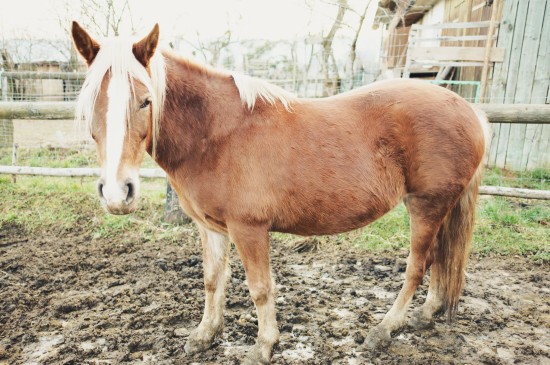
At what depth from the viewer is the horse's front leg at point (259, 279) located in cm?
209

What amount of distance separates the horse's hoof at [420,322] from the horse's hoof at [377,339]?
32 cm

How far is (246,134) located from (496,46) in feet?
22.1

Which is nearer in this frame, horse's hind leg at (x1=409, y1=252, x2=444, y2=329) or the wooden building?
horse's hind leg at (x1=409, y1=252, x2=444, y2=329)

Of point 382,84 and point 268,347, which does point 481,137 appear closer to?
point 382,84

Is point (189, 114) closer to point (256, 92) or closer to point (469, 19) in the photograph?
point (256, 92)

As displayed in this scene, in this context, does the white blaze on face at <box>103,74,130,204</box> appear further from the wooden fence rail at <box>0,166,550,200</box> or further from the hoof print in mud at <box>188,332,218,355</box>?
the wooden fence rail at <box>0,166,550,200</box>

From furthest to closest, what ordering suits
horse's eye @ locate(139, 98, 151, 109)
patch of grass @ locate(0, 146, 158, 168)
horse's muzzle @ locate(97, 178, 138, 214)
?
patch of grass @ locate(0, 146, 158, 168) < horse's eye @ locate(139, 98, 151, 109) < horse's muzzle @ locate(97, 178, 138, 214)

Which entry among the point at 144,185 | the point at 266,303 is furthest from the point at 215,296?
the point at 144,185

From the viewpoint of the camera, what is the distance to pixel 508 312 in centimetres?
279

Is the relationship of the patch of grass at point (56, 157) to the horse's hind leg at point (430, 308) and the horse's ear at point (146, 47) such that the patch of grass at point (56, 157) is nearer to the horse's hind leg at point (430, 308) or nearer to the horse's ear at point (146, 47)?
the horse's ear at point (146, 47)

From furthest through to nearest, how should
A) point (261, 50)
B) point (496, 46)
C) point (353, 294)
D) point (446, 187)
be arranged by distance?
point (261, 50), point (496, 46), point (353, 294), point (446, 187)

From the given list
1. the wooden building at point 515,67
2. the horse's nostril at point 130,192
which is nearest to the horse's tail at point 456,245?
the horse's nostril at point 130,192

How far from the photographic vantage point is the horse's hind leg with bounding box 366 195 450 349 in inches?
94.5

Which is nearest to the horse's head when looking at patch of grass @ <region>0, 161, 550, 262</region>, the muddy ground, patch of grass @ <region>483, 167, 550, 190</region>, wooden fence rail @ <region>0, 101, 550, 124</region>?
the muddy ground
